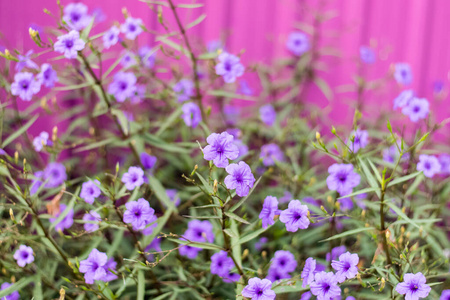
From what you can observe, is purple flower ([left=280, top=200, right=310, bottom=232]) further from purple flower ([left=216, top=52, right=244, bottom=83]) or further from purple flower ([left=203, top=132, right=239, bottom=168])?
purple flower ([left=216, top=52, right=244, bottom=83])

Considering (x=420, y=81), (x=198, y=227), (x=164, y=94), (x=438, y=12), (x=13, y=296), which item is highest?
(x=438, y=12)

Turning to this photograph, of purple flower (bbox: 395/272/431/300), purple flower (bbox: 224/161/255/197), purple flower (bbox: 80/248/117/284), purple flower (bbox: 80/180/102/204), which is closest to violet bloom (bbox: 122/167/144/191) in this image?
purple flower (bbox: 80/180/102/204)

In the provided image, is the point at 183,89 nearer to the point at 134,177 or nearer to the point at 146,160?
the point at 146,160

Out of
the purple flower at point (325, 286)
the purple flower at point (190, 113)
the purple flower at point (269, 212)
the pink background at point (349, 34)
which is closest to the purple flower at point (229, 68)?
the purple flower at point (190, 113)

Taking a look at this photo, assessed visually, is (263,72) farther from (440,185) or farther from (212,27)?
(440,185)

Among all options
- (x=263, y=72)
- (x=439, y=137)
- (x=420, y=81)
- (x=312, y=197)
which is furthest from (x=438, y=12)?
(x=312, y=197)
